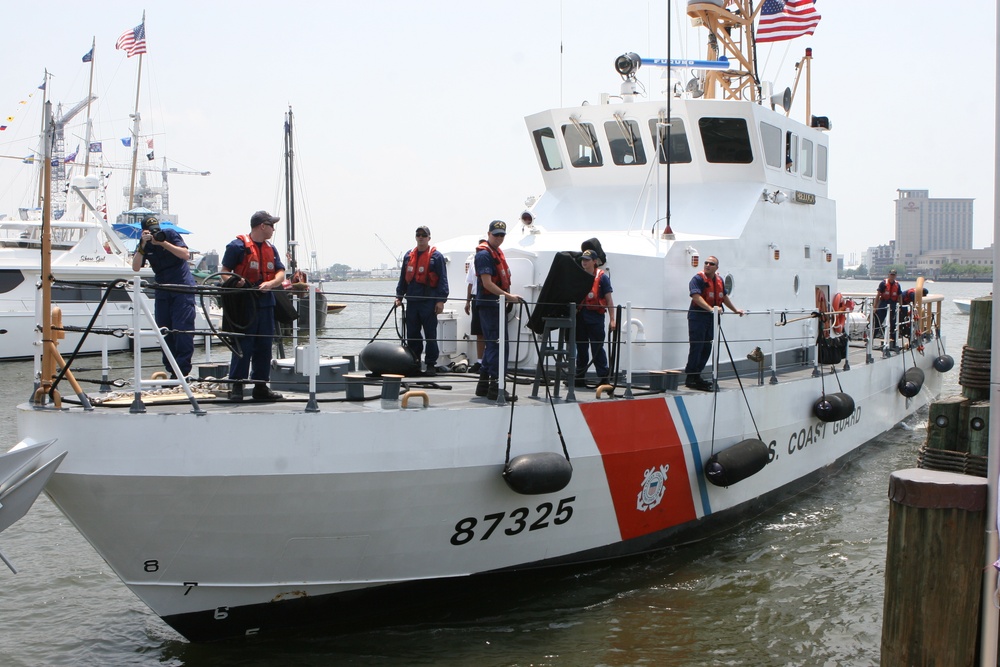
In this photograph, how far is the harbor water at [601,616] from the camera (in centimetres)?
614

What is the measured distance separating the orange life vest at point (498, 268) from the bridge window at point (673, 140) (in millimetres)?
2828

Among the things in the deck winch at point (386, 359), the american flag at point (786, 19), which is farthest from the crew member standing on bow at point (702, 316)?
the american flag at point (786, 19)

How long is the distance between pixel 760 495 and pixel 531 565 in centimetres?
323

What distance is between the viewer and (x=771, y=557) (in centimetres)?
812

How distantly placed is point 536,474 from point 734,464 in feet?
7.94

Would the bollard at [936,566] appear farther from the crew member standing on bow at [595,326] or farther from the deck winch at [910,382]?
the deck winch at [910,382]

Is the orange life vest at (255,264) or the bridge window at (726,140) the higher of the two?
the bridge window at (726,140)

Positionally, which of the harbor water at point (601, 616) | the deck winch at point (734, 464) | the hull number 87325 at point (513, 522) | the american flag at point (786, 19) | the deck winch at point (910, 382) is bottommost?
the harbor water at point (601, 616)

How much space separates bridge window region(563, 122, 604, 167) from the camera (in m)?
9.95


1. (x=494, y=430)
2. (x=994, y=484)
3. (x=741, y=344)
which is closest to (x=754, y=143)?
(x=741, y=344)

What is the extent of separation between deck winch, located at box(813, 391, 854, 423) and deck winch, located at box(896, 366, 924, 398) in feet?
12.7

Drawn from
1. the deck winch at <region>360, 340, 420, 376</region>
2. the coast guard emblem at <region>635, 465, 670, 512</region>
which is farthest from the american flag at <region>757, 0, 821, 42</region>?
the deck winch at <region>360, 340, 420, 376</region>

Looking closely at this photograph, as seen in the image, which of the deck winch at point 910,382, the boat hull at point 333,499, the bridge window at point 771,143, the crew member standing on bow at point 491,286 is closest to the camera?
the boat hull at point 333,499

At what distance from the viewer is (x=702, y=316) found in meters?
8.10
